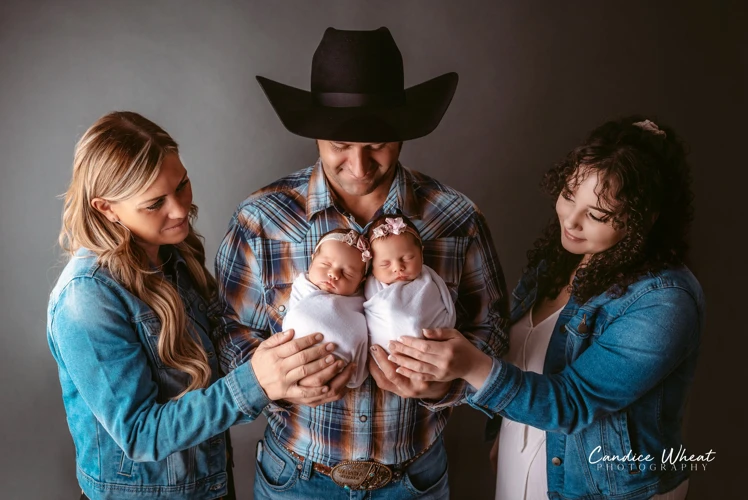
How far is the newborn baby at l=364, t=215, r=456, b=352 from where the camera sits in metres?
1.81

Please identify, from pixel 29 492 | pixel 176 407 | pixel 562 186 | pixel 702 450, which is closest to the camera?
pixel 176 407

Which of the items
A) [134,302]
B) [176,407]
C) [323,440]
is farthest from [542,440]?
[134,302]

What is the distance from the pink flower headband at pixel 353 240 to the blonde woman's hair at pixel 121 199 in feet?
1.75

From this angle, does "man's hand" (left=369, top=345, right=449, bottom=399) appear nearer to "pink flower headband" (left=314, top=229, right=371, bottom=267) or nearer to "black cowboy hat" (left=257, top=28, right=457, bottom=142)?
"pink flower headband" (left=314, top=229, right=371, bottom=267)

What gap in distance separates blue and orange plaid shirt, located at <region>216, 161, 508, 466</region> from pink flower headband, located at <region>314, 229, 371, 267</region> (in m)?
0.12

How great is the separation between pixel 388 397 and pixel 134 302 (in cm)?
88

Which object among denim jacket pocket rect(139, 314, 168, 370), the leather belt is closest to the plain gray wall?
denim jacket pocket rect(139, 314, 168, 370)

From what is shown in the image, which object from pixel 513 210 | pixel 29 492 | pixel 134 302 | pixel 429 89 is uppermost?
pixel 429 89

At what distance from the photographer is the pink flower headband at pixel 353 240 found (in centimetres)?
187

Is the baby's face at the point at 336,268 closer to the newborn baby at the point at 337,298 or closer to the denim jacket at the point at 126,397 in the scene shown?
the newborn baby at the point at 337,298

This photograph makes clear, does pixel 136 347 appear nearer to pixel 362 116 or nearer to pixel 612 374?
pixel 362 116

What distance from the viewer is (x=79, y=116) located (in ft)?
7.86

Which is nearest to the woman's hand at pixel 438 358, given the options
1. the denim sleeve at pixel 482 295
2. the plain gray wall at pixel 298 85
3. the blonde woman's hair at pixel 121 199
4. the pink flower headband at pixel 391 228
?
the denim sleeve at pixel 482 295

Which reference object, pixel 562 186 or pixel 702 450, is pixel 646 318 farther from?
pixel 702 450
